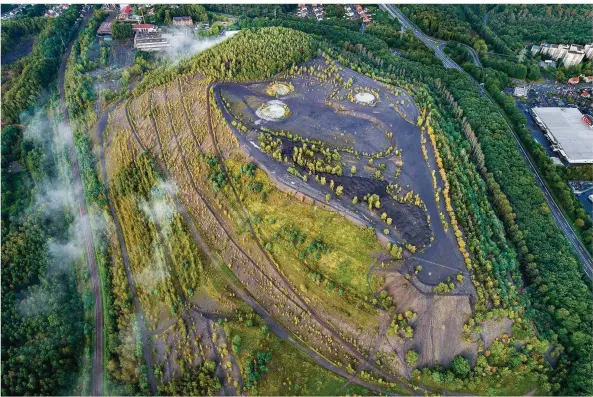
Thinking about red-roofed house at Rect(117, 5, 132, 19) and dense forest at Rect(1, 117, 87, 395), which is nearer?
dense forest at Rect(1, 117, 87, 395)

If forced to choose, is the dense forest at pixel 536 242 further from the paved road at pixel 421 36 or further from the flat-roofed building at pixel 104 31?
the flat-roofed building at pixel 104 31

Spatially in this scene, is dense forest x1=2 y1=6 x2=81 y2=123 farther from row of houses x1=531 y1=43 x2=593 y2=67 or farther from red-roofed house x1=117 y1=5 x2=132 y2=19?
row of houses x1=531 y1=43 x2=593 y2=67

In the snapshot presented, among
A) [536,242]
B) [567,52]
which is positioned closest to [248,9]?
[567,52]

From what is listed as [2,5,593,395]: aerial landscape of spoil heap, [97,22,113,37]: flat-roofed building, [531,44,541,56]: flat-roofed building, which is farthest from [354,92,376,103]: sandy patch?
[97,22,113,37]: flat-roofed building

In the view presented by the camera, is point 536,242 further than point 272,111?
No

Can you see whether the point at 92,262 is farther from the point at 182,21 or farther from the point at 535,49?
the point at 535,49
